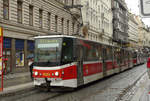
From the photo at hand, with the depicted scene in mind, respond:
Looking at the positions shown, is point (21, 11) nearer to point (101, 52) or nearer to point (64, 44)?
point (101, 52)

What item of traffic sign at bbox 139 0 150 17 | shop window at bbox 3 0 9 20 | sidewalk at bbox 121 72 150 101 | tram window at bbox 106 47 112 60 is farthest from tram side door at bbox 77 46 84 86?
shop window at bbox 3 0 9 20

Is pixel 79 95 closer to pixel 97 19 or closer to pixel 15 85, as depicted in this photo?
pixel 15 85

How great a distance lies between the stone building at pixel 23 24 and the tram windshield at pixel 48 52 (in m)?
5.97

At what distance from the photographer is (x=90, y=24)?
46125mm

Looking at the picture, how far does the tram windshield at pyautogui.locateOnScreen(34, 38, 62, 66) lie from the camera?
1123 cm

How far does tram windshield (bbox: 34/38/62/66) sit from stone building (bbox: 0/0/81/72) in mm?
5969

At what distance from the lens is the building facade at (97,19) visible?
43688 mm

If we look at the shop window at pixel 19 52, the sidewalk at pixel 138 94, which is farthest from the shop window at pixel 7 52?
the sidewalk at pixel 138 94

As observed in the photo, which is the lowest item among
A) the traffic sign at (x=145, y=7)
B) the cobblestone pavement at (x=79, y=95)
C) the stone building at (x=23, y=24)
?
the cobblestone pavement at (x=79, y=95)

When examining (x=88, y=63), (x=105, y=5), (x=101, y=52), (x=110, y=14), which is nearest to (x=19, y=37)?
(x=101, y=52)

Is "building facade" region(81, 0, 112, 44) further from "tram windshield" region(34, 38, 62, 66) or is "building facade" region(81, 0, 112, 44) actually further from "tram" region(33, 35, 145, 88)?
"tram windshield" region(34, 38, 62, 66)

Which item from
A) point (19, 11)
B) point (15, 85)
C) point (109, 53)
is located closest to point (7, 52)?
point (19, 11)

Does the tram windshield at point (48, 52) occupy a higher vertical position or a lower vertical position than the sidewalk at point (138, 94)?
higher

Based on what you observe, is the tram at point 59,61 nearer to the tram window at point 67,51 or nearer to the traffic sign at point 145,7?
the tram window at point 67,51
